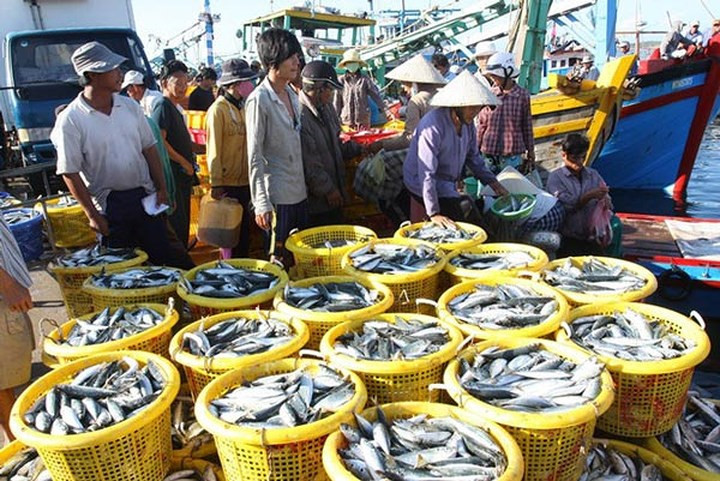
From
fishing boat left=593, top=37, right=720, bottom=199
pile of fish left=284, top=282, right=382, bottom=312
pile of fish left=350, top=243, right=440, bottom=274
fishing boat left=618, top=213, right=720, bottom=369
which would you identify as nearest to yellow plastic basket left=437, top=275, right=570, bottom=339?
pile of fish left=350, top=243, right=440, bottom=274

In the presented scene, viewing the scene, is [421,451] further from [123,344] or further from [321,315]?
[123,344]

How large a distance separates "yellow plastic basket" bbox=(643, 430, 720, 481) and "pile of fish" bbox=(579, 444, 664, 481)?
11cm

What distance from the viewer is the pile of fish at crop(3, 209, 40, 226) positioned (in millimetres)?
6176

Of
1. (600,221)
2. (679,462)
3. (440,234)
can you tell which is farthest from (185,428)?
(600,221)

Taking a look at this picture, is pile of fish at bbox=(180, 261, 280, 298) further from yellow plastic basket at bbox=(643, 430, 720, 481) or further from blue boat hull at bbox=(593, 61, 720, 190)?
blue boat hull at bbox=(593, 61, 720, 190)

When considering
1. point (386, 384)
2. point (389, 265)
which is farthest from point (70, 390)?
point (389, 265)

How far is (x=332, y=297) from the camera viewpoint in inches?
129

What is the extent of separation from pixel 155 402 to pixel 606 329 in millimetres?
2318

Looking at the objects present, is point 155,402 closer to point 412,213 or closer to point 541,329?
point 541,329

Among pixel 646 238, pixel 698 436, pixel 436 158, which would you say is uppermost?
pixel 436 158

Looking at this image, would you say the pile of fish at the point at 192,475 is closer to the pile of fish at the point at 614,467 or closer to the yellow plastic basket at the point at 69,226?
the pile of fish at the point at 614,467

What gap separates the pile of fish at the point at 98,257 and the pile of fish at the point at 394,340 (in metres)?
2.17

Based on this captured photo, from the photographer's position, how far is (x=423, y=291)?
11.6 ft

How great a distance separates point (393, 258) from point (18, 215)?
16.9 feet
